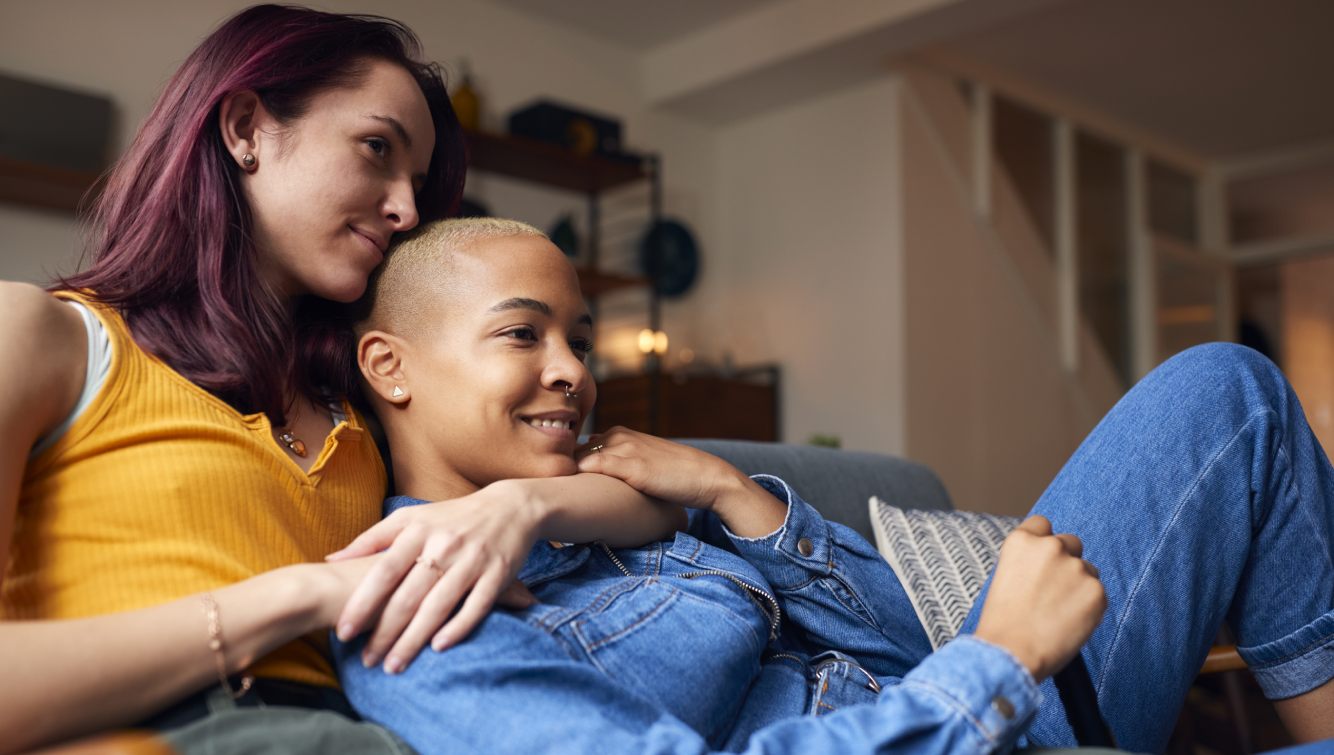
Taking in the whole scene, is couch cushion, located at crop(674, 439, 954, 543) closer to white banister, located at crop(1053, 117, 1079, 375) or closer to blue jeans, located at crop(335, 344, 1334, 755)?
blue jeans, located at crop(335, 344, 1334, 755)

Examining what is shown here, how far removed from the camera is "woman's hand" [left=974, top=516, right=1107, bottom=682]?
2.51ft

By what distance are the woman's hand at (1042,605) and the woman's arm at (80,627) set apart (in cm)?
52

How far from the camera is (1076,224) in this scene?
5.47 meters

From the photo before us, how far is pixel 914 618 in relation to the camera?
1205 mm

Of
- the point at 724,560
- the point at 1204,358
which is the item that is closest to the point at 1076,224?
the point at 1204,358

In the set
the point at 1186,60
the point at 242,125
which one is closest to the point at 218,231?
the point at 242,125

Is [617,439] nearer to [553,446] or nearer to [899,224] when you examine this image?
[553,446]

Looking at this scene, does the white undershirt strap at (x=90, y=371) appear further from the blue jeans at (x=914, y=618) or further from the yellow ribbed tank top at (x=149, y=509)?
the blue jeans at (x=914, y=618)

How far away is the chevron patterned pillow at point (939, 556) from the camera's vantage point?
→ 4.54 feet

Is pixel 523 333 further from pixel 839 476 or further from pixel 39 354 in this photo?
pixel 839 476

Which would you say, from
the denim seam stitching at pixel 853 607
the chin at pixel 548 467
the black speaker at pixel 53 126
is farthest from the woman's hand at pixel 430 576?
the black speaker at pixel 53 126

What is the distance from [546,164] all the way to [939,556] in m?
3.27

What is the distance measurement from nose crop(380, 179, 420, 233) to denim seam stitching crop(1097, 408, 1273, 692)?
90 centimetres

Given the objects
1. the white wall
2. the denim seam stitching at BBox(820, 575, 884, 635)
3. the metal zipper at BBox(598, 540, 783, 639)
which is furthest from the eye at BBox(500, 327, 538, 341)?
the white wall
